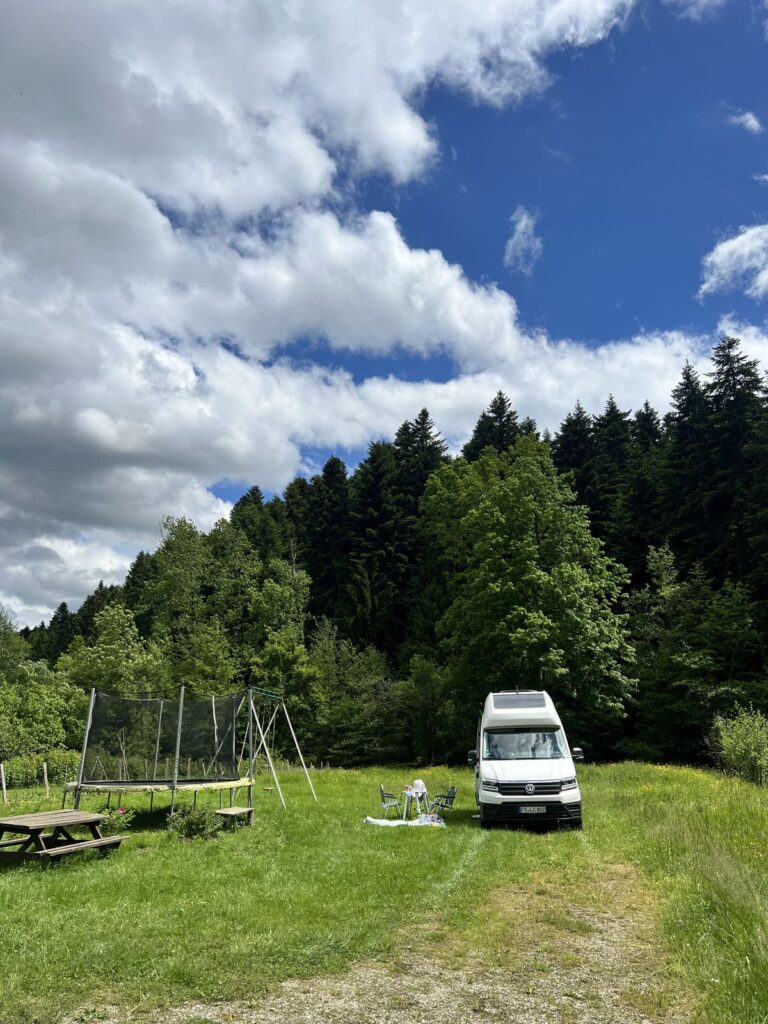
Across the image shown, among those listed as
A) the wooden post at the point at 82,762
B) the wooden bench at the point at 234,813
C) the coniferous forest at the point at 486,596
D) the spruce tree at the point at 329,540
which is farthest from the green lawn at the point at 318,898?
the spruce tree at the point at 329,540

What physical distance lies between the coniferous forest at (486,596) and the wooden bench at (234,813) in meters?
7.65

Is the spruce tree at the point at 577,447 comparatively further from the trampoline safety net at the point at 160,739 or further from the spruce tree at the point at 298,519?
the trampoline safety net at the point at 160,739

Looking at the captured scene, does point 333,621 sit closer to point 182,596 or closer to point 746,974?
point 182,596

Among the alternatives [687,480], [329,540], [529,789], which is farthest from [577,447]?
[529,789]

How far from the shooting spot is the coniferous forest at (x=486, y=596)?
1164 inches

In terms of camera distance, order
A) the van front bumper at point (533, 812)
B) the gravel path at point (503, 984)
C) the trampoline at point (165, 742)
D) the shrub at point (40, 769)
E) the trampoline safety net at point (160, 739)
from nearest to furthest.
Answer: the gravel path at point (503, 984) → the van front bumper at point (533, 812) → the trampoline at point (165, 742) → the trampoline safety net at point (160, 739) → the shrub at point (40, 769)

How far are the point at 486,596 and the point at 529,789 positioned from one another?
1672 centimetres

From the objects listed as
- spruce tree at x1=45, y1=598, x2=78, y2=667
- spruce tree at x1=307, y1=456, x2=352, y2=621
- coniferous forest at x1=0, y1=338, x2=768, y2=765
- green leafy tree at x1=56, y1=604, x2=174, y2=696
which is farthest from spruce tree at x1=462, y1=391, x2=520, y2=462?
spruce tree at x1=45, y1=598, x2=78, y2=667

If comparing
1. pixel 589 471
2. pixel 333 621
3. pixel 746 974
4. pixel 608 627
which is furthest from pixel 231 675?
pixel 746 974

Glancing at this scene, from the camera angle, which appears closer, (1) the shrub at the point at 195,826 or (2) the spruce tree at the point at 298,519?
(1) the shrub at the point at 195,826

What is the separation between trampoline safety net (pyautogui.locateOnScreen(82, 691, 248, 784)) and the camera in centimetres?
1436

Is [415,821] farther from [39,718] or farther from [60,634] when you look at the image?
[60,634]

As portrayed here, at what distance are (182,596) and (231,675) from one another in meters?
11.5

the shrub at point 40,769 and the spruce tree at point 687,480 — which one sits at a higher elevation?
the spruce tree at point 687,480
